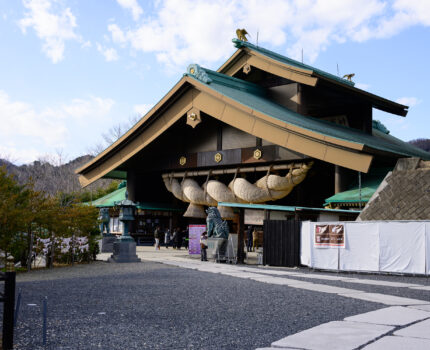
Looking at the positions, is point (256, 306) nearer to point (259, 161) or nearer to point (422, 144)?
point (259, 161)

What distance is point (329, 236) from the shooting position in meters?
18.5

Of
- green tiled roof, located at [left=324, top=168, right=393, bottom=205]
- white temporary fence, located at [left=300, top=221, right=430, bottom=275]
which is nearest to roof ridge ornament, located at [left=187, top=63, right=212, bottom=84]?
green tiled roof, located at [left=324, top=168, right=393, bottom=205]

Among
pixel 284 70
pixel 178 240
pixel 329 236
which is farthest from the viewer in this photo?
pixel 178 240

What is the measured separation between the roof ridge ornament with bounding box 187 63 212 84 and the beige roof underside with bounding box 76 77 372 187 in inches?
18.4

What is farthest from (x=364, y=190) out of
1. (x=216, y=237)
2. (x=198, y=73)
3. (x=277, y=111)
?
(x=198, y=73)

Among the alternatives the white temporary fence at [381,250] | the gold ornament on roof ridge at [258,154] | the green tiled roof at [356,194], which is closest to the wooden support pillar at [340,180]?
the green tiled roof at [356,194]

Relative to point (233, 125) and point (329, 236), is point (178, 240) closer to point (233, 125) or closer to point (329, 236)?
point (233, 125)

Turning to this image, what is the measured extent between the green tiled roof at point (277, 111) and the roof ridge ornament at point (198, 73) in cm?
27

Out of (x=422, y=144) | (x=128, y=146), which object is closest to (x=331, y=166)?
(x=128, y=146)

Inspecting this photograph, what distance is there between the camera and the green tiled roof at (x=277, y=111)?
27219mm

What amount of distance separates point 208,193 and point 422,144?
299 ft

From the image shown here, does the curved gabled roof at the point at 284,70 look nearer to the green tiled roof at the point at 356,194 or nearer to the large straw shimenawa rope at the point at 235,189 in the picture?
the large straw shimenawa rope at the point at 235,189

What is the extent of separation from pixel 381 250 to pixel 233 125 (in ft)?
45.7

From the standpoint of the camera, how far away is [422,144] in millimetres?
111438
